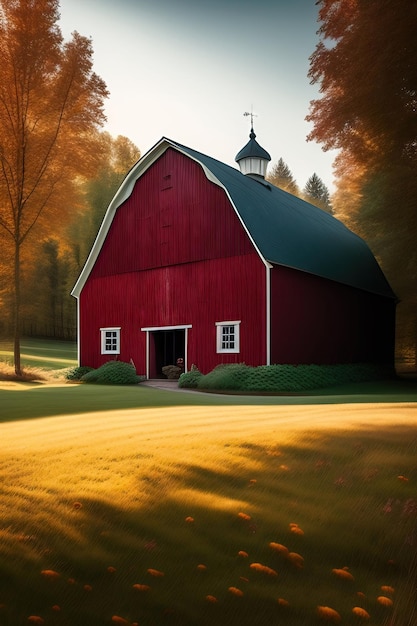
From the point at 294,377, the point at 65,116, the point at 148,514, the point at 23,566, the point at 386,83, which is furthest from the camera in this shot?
the point at 65,116

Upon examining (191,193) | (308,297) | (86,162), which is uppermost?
(86,162)

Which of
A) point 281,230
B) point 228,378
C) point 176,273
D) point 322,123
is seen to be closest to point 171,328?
point 176,273

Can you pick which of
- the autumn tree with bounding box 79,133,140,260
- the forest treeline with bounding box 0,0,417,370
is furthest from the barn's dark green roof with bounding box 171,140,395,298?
the autumn tree with bounding box 79,133,140,260

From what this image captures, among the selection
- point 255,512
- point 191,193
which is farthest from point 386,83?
point 255,512

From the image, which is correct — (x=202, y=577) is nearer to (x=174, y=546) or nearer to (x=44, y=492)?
(x=174, y=546)

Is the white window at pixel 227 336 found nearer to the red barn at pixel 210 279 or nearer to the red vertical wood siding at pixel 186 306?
the red barn at pixel 210 279

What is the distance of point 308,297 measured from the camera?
21109 millimetres

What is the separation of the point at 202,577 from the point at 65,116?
74.3 feet

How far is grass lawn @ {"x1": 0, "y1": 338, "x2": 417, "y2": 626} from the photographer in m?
3.16

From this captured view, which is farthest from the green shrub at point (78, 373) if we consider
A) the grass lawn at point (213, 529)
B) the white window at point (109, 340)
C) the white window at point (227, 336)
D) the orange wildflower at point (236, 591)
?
the orange wildflower at point (236, 591)

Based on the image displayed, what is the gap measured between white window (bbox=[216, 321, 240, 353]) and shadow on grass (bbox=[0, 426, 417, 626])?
14827mm

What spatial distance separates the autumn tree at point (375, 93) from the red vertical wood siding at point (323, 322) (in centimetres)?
337

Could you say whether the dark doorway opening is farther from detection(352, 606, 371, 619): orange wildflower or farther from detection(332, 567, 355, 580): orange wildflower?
detection(352, 606, 371, 619): orange wildflower

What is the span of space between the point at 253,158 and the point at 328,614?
88.3 feet
